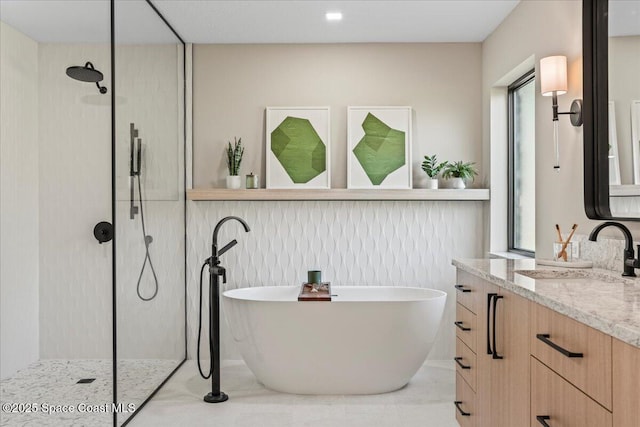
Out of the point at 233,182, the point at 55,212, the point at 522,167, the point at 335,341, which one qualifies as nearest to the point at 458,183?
the point at 522,167

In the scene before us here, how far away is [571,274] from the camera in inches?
90.8

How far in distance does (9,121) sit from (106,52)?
93cm

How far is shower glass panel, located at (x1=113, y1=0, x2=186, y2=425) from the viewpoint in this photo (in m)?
2.95

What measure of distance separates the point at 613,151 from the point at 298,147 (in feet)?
8.01

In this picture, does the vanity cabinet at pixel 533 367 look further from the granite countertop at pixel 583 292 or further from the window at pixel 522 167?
the window at pixel 522 167

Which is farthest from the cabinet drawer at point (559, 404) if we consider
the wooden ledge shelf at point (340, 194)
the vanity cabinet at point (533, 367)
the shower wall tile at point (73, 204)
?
the wooden ledge shelf at point (340, 194)

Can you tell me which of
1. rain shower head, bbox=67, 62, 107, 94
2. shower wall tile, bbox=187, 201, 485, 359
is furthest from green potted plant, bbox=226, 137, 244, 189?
rain shower head, bbox=67, 62, 107, 94

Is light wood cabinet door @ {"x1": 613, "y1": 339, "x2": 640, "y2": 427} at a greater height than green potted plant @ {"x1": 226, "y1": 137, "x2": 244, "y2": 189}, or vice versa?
green potted plant @ {"x1": 226, "y1": 137, "x2": 244, "y2": 189}

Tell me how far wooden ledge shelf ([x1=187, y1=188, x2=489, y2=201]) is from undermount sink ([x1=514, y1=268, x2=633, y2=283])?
69.6 inches

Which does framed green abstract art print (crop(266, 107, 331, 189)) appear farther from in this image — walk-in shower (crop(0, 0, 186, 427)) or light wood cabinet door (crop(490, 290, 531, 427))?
light wood cabinet door (crop(490, 290, 531, 427))

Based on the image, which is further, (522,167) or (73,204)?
(522,167)

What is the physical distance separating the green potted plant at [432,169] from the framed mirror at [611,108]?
5.56ft

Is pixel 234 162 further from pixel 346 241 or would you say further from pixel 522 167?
pixel 522 167

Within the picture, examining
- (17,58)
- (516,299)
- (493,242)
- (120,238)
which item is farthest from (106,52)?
(493,242)
